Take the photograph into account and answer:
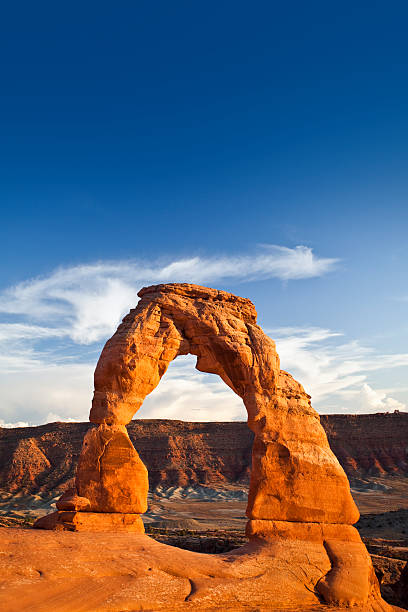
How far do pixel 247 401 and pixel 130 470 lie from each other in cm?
308

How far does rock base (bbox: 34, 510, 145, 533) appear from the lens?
31.6 ft

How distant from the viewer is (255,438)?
11648 millimetres

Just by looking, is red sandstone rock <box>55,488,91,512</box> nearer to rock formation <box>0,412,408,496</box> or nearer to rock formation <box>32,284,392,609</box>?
rock formation <box>32,284,392,609</box>

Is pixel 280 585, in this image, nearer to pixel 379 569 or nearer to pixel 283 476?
pixel 283 476

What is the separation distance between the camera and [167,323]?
475 inches

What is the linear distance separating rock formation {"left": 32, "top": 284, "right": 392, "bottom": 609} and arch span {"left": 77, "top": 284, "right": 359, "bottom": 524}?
21 mm

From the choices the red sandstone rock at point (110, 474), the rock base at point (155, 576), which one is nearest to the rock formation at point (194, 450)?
the red sandstone rock at point (110, 474)

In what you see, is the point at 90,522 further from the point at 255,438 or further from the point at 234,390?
the point at 234,390

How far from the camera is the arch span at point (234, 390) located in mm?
10656

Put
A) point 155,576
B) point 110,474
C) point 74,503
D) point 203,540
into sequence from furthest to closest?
point 203,540 → point 110,474 → point 74,503 → point 155,576

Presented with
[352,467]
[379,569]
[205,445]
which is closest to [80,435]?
[205,445]

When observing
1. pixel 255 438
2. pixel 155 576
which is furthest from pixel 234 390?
pixel 155 576

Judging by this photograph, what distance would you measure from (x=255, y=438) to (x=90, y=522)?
3848 mm

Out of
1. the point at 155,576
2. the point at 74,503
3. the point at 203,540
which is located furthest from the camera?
the point at 203,540
